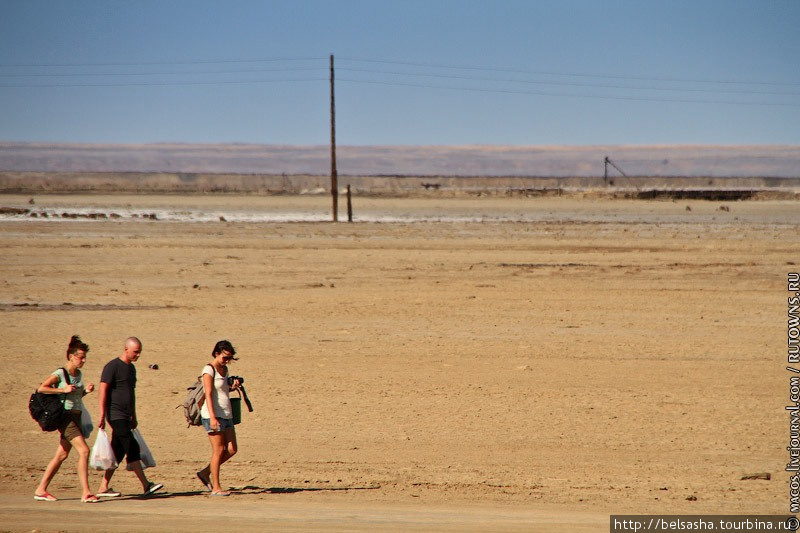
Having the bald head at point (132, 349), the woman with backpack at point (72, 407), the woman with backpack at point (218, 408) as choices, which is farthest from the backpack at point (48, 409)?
the woman with backpack at point (218, 408)

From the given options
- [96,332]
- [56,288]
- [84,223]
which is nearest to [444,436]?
[96,332]

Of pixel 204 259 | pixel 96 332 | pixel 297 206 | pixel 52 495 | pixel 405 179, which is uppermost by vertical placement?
pixel 405 179

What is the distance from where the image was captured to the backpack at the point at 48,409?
320 inches

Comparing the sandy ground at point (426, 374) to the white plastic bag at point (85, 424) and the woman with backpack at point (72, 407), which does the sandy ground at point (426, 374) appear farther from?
the white plastic bag at point (85, 424)

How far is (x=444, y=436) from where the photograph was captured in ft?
35.9

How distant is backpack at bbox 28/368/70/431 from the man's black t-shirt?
345 mm

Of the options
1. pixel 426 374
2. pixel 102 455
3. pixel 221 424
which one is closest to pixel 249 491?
pixel 221 424

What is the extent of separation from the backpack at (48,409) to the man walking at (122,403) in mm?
334

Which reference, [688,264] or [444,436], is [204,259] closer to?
[688,264]

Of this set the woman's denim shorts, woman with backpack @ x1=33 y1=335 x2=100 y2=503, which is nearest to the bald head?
woman with backpack @ x1=33 y1=335 x2=100 y2=503

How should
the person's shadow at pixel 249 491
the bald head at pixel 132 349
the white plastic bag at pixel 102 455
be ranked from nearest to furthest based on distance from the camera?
1. the white plastic bag at pixel 102 455
2. the bald head at pixel 132 349
3. the person's shadow at pixel 249 491

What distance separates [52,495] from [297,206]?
48.9 m

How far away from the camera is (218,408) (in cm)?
839

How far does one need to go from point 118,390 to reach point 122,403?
116 mm
